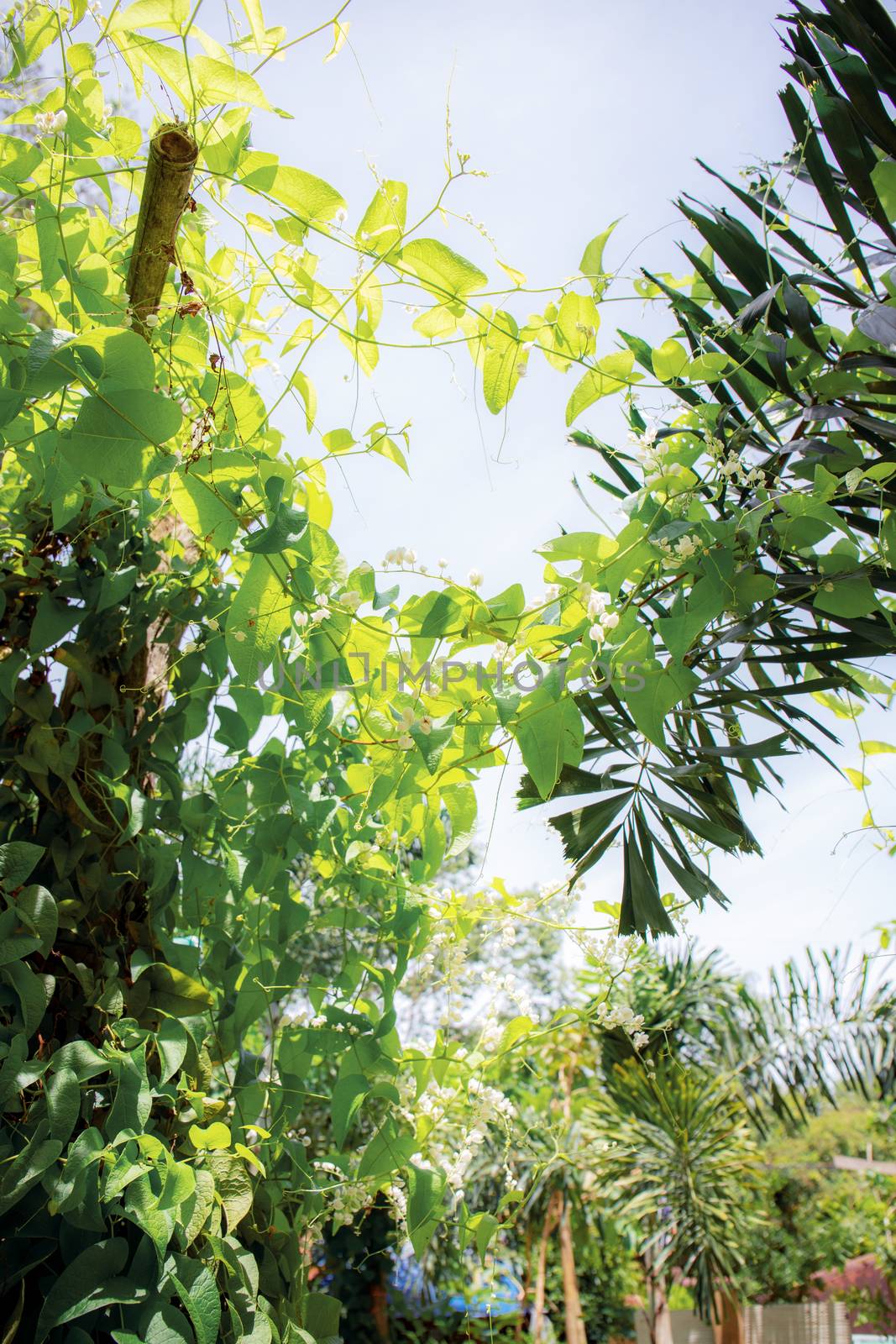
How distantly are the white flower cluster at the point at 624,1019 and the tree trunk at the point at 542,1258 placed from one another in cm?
409

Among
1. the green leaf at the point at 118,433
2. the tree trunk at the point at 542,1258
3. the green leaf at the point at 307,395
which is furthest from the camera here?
the tree trunk at the point at 542,1258

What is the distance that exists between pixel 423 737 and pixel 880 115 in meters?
0.79

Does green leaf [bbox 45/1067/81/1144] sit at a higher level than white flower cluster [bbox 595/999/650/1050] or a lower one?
lower

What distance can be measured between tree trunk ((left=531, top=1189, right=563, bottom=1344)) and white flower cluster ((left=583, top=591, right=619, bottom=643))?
15.0 feet

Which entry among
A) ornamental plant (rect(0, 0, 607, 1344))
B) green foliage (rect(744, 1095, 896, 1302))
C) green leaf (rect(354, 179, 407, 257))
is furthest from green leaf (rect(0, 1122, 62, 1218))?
green foliage (rect(744, 1095, 896, 1302))

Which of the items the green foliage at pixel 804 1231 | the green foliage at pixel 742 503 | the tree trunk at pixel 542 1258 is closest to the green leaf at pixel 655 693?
the green foliage at pixel 742 503

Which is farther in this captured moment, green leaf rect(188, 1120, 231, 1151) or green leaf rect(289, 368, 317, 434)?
green leaf rect(289, 368, 317, 434)

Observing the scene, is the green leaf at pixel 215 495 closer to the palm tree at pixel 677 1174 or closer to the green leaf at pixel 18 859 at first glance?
the green leaf at pixel 18 859

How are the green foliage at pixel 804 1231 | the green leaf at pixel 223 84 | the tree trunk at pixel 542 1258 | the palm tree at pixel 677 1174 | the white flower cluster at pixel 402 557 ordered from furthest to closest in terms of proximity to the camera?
1. the green foliage at pixel 804 1231
2. the palm tree at pixel 677 1174
3. the tree trunk at pixel 542 1258
4. the white flower cluster at pixel 402 557
5. the green leaf at pixel 223 84

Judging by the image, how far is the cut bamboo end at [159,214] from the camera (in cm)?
77

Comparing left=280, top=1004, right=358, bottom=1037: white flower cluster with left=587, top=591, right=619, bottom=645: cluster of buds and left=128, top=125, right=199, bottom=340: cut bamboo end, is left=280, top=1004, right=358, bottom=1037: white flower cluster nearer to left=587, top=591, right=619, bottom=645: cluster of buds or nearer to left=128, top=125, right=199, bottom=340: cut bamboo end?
left=587, top=591, right=619, bottom=645: cluster of buds

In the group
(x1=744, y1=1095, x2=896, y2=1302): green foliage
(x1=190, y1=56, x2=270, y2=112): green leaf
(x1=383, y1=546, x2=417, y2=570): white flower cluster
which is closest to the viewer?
(x1=190, y1=56, x2=270, y2=112): green leaf

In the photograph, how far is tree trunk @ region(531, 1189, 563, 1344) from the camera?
421cm

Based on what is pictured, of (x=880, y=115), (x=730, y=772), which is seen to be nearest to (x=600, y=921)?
(x=730, y=772)
